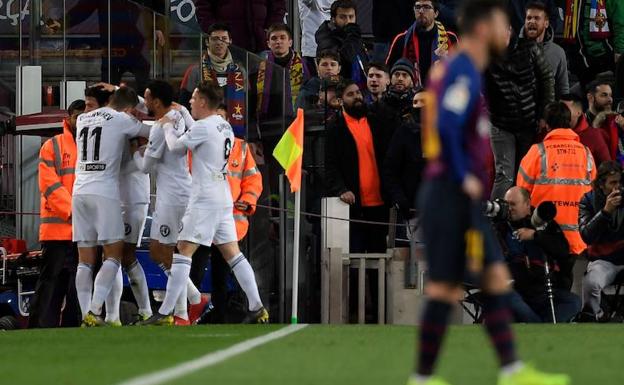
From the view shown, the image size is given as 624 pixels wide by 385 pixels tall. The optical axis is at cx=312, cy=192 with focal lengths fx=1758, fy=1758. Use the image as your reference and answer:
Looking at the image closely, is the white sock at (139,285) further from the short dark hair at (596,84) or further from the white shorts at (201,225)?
the short dark hair at (596,84)

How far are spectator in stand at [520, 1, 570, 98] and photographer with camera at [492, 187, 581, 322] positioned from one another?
3.05 metres

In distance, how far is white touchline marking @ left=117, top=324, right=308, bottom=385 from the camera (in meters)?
9.62

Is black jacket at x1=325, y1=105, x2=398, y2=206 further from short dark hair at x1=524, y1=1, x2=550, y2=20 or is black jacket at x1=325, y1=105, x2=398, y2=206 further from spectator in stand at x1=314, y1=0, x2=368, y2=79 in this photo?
short dark hair at x1=524, y1=1, x2=550, y2=20

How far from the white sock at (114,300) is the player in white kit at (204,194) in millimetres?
500

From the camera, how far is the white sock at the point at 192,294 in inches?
651

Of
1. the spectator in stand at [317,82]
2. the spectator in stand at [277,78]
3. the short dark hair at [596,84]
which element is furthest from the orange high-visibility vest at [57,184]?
the short dark hair at [596,84]

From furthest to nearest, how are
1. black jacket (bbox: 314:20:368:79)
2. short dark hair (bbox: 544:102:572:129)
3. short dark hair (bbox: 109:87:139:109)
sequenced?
black jacket (bbox: 314:20:368:79), short dark hair (bbox: 544:102:572:129), short dark hair (bbox: 109:87:139:109)

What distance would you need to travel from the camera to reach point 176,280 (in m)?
15.2

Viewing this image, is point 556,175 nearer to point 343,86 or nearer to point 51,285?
point 343,86

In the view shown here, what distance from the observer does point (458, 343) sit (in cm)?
1225

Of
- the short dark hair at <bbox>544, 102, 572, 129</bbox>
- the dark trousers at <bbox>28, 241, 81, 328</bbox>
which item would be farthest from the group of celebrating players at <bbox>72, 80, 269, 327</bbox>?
the short dark hair at <bbox>544, 102, 572, 129</bbox>

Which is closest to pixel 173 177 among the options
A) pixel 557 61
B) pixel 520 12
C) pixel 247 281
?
pixel 247 281

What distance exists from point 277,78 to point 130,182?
12.4ft

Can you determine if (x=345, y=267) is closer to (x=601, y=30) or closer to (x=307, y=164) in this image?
(x=307, y=164)
